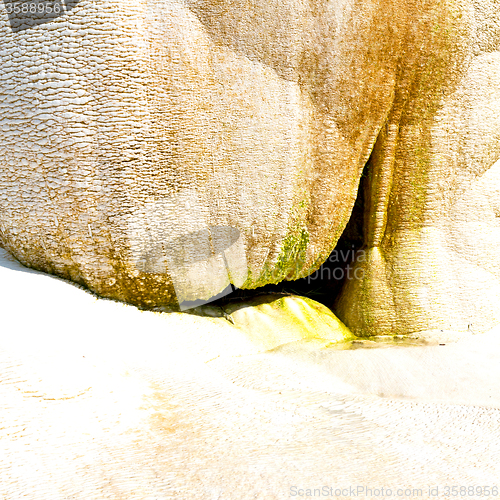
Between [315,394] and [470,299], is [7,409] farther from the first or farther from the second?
[470,299]

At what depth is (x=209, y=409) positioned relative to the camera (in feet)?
3.95

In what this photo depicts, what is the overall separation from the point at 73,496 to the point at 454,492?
2.11 feet

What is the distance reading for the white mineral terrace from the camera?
864mm

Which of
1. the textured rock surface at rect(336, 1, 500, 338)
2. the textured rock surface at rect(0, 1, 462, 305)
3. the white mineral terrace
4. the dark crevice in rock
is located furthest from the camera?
the dark crevice in rock

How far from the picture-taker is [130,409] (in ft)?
3.68

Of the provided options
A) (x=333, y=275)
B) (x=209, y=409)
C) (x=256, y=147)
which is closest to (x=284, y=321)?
(x=333, y=275)

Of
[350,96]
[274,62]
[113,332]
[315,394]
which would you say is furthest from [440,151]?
[113,332]

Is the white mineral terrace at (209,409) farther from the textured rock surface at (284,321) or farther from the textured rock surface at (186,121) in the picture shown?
the textured rock surface at (186,121)

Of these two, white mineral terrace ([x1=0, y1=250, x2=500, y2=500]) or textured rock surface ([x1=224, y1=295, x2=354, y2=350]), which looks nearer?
white mineral terrace ([x1=0, y1=250, x2=500, y2=500])

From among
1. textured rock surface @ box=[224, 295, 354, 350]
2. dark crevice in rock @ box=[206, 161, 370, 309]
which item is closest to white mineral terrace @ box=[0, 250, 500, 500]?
textured rock surface @ box=[224, 295, 354, 350]

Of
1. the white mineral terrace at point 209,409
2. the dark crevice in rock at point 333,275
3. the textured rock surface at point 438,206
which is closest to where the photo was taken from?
the white mineral terrace at point 209,409

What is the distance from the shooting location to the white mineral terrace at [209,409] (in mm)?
864

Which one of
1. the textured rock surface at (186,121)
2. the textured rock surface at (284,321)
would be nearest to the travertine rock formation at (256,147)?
the textured rock surface at (186,121)

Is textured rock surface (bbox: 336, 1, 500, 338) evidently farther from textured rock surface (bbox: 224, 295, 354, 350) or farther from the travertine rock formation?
textured rock surface (bbox: 224, 295, 354, 350)
